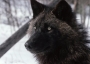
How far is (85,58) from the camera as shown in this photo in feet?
11.0

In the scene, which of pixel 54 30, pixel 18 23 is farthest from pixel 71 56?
pixel 18 23

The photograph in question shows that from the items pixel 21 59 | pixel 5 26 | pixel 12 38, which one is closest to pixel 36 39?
pixel 12 38

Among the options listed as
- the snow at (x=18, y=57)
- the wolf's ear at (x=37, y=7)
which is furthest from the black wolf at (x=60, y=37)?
the snow at (x=18, y=57)

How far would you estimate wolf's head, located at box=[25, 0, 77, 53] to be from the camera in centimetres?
320

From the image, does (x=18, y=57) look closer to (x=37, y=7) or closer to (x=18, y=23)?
(x=37, y=7)

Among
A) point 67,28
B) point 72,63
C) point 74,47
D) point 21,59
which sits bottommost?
point 21,59

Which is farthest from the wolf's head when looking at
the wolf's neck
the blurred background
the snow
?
the snow

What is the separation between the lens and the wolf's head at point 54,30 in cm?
320

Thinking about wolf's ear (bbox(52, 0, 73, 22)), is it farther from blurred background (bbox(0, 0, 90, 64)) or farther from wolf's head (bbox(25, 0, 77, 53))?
blurred background (bbox(0, 0, 90, 64))

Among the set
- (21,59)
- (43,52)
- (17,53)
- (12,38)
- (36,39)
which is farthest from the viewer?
(17,53)

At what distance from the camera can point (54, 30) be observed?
10.7 ft

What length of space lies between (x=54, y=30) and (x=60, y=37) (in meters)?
0.13

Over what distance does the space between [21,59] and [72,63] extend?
3112mm

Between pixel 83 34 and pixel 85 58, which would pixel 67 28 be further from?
Result: pixel 85 58
